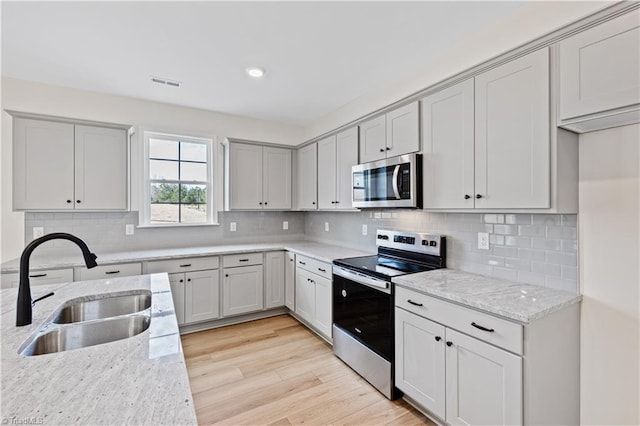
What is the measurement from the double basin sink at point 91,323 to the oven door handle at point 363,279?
59.3 inches

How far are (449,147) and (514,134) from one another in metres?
0.44

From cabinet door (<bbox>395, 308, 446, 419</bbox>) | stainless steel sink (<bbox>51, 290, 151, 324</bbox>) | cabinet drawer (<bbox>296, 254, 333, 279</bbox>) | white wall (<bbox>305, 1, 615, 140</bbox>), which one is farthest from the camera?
cabinet drawer (<bbox>296, 254, 333, 279</bbox>)

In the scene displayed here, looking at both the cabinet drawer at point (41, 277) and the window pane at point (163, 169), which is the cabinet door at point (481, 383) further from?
the window pane at point (163, 169)

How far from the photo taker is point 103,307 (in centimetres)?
173

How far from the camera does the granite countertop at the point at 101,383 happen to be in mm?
742

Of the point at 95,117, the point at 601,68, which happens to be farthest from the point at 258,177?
the point at 601,68

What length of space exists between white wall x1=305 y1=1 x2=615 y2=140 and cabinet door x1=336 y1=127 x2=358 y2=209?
40 centimetres

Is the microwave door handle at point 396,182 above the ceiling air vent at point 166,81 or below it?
below

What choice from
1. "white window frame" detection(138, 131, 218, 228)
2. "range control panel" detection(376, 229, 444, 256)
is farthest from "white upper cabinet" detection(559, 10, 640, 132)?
"white window frame" detection(138, 131, 218, 228)

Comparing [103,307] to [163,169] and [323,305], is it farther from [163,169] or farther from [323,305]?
[163,169]

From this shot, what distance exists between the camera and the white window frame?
3523 millimetres

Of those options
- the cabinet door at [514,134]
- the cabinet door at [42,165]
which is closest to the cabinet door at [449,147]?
the cabinet door at [514,134]

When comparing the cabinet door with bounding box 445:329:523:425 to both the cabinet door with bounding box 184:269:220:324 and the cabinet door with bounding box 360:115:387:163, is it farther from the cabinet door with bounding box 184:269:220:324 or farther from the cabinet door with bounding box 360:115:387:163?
the cabinet door with bounding box 184:269:220:324

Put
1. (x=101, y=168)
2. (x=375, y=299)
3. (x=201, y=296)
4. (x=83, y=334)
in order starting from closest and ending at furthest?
(x=83, y=334) < (x=375, y=299) < (x=101, y=168) < (x=201, y=296)
